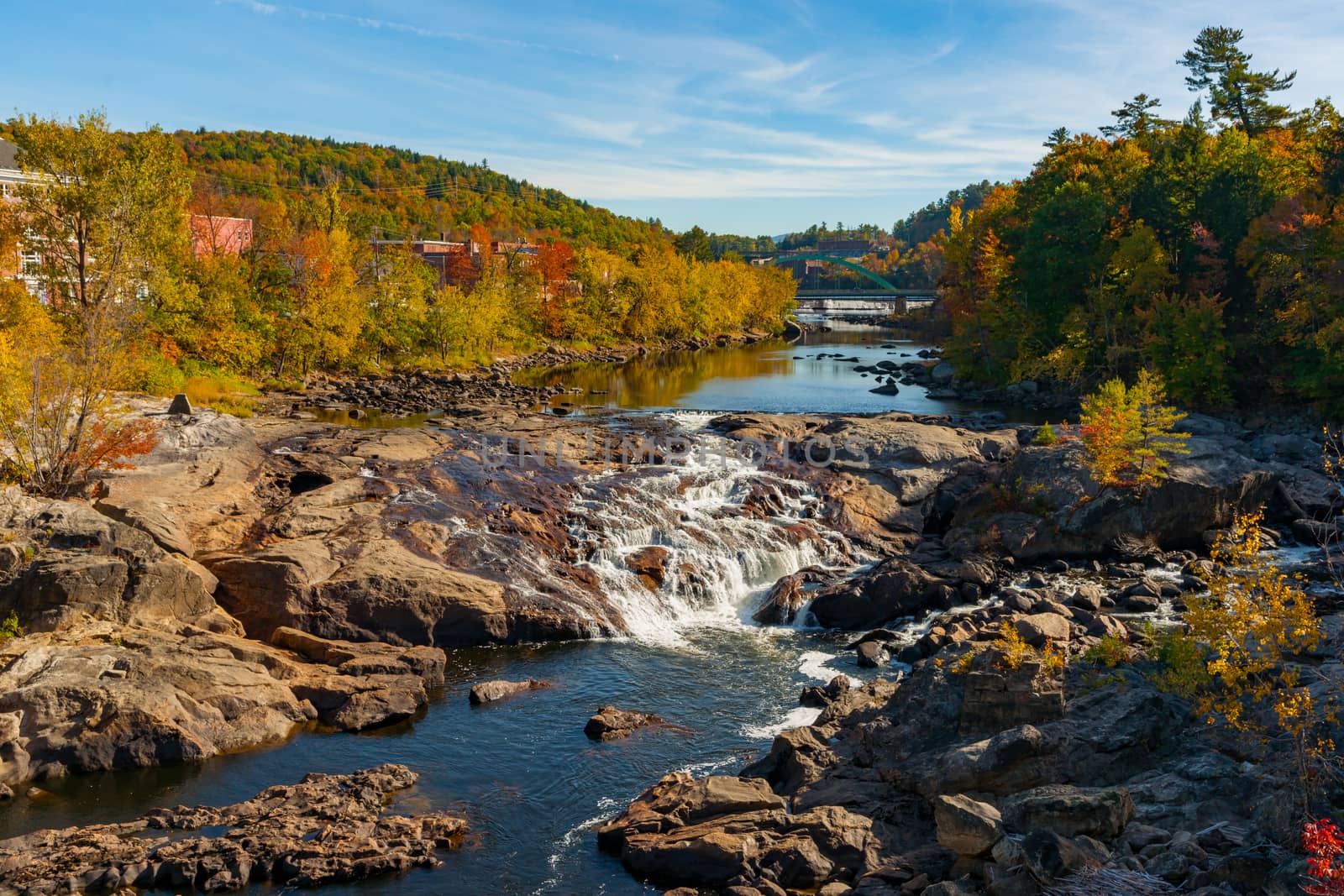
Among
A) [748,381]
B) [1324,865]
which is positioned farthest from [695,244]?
[1324,865]

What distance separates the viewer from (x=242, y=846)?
47.3ft

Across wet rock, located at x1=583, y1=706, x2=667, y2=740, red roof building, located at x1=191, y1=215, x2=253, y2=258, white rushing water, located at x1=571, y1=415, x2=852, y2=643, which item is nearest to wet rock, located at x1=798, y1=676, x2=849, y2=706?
wet rock, located at x1=583, y1=706, x2=667, y2=740

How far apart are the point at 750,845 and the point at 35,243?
44317mm

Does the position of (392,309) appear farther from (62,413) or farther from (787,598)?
(787,598)

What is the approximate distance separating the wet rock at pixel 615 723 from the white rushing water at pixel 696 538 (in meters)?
5.17

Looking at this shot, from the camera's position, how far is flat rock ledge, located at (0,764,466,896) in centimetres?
1377

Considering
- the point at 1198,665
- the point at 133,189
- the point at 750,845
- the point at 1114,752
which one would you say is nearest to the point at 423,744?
the point at 750,845

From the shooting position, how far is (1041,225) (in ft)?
188

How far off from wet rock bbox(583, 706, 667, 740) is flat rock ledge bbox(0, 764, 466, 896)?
3.96 metres

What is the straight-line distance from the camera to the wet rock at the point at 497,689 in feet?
68.3

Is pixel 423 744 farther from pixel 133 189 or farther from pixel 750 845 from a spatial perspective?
→ pixel 133 189

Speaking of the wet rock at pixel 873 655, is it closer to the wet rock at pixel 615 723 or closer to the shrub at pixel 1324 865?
the wet rock at pixel 615 723

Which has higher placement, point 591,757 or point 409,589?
point 409,589

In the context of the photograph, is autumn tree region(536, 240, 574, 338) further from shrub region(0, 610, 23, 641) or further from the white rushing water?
shrub region(0, 610, 23, 641)
